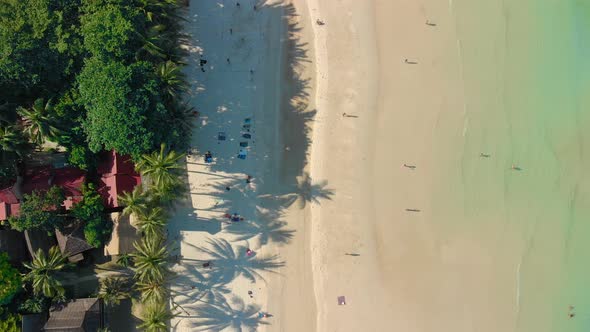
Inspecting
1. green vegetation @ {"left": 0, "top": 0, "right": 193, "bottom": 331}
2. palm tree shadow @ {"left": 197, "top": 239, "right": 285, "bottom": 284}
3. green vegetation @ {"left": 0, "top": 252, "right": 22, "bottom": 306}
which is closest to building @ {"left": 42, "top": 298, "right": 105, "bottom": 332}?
green vegetation @ {"left": 0, "top": 0, "right": 193, "bottom": 331}

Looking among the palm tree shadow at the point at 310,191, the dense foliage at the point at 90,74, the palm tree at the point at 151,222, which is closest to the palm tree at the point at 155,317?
the palm tree at the point at 151,222

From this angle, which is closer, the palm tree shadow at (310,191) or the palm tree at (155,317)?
the palm tree at (155,317)

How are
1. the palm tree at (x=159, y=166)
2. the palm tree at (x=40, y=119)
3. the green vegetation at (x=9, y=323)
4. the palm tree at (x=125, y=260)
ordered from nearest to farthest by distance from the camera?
1. the palm tree at (x=40, y=119)
2. the palm tree at (x=159, y=166)
3. the green vegetation at (x=9, y=323)
4. the palm tree at (x=125, y=260)

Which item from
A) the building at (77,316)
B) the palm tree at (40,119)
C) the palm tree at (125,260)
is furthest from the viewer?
the palm tree at (125,260)

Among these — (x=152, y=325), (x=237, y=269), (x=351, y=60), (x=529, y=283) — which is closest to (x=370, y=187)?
(x=351, y=60)

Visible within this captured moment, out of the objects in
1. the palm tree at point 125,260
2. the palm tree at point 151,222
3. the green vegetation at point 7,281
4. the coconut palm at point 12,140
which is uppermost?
the coconut palm at point 12,140

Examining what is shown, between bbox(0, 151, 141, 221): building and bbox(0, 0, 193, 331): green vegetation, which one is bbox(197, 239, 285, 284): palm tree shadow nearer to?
bbox(0, 0, 193, 331): green vegetation

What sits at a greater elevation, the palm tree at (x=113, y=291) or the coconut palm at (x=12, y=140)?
the coconut palm at (x=12, y=140)

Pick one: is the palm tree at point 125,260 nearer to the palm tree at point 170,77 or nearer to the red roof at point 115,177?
the red roof at point 115,177
